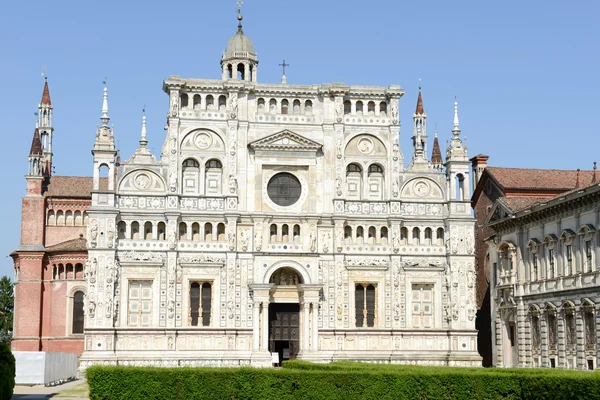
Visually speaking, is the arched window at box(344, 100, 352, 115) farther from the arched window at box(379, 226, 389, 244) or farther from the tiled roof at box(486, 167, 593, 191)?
the tiled roof at box(486, 167, 593, 191)

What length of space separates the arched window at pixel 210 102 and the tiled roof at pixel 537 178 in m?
23.3

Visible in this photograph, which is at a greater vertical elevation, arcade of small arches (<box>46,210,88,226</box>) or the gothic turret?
the gothic turret

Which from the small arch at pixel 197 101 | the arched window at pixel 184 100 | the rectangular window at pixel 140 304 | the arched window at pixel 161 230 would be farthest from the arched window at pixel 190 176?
the rectangular window at pixel 140 304

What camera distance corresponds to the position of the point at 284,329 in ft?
220

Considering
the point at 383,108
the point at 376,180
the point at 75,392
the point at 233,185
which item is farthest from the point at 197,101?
the point at 75,392

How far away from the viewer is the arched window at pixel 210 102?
68.1 metres

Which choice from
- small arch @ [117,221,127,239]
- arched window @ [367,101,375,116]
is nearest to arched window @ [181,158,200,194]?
small arch @ [117,221,127,239]

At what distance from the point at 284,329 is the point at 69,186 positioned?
29.8m

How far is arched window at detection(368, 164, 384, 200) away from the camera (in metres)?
68.9

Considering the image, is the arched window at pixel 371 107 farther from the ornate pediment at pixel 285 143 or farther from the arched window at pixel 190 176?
the arched window at pixel 190 176

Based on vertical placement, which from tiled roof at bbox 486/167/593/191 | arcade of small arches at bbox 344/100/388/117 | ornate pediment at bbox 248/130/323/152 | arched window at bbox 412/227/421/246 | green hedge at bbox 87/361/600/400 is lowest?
green hedge at bbox 87/361/600/400

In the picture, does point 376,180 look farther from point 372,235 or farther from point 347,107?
point 347,107

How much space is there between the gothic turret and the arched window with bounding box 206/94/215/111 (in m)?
27.5

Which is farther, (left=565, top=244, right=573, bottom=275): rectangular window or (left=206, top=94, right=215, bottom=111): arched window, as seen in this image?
(left=206, top=94, right=215, bottom=111): arched window
